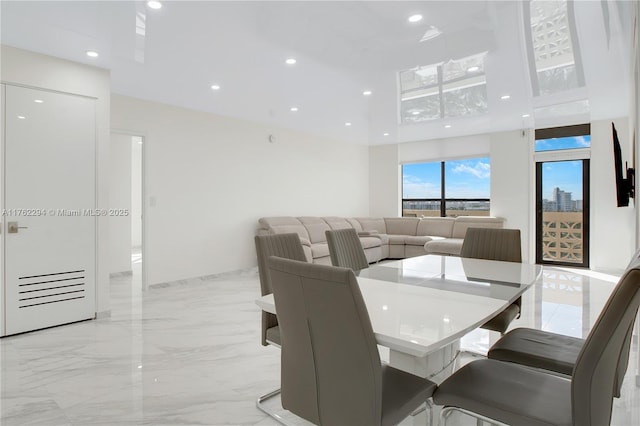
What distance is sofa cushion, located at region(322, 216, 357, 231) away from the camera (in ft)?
23.7

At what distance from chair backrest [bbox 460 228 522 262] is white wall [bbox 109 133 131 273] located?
204 inches

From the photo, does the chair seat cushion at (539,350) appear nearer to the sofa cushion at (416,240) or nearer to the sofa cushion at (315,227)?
the sofa cushion at (315,227)

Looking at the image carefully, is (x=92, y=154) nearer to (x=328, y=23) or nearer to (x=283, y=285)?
(x=328, y=23)

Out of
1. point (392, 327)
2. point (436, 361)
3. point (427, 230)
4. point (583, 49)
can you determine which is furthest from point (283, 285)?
point (427, 230)

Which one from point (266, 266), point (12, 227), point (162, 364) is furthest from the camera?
point (12, 227)

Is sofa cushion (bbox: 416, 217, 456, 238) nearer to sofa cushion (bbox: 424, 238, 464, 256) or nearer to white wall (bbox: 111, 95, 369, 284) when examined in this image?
sofa cushion (bbox: 424, 238, 464, 256)

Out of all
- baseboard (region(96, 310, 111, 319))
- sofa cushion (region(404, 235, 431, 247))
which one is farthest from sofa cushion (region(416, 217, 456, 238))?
baseboard (region(96, 310, 111, 319))

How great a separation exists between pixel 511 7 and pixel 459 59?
952 mm

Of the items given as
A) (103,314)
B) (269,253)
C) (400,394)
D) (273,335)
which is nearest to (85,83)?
(103,314)

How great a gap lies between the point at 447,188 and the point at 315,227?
3266 mm

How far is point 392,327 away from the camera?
1279 millimetres

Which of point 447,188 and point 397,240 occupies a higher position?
point 447,188

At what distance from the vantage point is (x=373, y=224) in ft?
26.3

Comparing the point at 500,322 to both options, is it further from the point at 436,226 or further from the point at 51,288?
the point at 436,226
